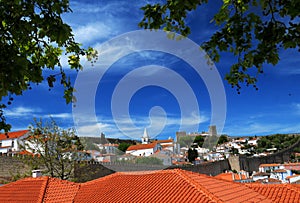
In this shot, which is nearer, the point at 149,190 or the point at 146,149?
the point at 149,190

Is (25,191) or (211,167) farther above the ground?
(25,191)

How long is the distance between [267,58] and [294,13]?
722 millimetres

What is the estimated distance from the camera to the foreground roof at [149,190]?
10844mm

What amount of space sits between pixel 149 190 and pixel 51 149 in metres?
15.8

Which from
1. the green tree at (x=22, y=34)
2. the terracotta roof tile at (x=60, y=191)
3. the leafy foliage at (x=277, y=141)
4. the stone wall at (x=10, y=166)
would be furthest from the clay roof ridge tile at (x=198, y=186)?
the leafy foliage at (x=277, y=141)

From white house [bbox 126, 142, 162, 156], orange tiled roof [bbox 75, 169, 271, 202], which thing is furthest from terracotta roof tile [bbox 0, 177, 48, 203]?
white house [bbox 126, 142, 162, 156]

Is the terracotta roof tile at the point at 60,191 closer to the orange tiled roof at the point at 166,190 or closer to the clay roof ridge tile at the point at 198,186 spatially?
the orange tiled roof at the point at 166,190

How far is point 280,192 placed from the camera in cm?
1248

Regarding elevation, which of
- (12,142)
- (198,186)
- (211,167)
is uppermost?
(12,142)

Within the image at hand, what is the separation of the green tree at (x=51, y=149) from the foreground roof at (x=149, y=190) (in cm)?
1018

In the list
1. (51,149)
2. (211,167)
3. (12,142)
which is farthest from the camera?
(211,167)

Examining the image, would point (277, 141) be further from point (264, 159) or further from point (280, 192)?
point (280, 192)

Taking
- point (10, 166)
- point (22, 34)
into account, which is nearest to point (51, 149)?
point (10, 166)

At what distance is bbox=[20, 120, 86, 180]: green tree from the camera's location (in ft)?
81.9
